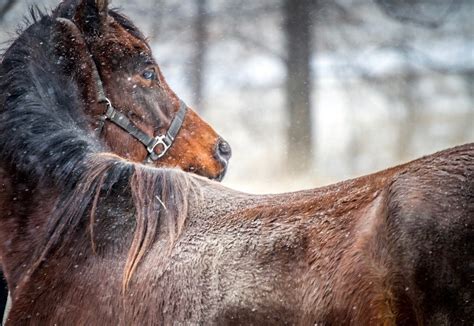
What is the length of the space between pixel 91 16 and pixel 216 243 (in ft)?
6.67

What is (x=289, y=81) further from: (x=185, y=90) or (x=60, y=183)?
(x=60, y=183)

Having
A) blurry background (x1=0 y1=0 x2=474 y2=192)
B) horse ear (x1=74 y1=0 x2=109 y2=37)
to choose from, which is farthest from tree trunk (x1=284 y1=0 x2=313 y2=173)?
horse ear (x1=74 y1=0 x2=109 y2=37)

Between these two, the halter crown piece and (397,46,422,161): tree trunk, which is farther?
(397,46,422,161): tree trunk

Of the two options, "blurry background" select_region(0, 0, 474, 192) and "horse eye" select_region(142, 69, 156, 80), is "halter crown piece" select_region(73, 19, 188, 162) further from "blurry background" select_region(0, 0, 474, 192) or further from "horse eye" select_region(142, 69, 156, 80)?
"blurry background" select_region(0, 0, 474, 192)

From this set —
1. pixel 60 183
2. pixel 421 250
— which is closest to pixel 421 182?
pixel 421 250

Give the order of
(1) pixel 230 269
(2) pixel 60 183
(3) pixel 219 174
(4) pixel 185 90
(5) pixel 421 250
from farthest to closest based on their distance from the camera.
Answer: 1. (4) pixel 185 90
2. (3) pixel 219 174
3. (2) pixel 60 183
4. (1) pixel 230 269
5. (5) pixel 421 250

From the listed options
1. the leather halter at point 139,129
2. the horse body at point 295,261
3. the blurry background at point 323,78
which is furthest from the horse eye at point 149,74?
the blurry background at point 323,78

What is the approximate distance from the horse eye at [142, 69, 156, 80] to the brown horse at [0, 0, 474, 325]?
1155mm

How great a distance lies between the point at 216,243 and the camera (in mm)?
2082

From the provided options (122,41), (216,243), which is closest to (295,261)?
(216,243)

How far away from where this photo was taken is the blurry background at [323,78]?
796 cm

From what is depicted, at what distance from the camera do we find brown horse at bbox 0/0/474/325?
5.43 ft

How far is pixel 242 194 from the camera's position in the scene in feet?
7.67

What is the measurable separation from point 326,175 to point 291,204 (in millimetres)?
6007
